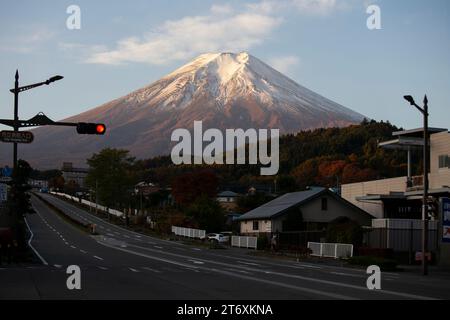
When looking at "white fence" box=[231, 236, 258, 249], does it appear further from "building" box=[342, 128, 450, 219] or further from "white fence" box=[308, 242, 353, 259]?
"white fence" box=[308, 242, 353, 259]

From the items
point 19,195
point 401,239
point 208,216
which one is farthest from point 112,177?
point 19,195

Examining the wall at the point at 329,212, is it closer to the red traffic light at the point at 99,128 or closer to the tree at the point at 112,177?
the red traffic light at the point at 99,128

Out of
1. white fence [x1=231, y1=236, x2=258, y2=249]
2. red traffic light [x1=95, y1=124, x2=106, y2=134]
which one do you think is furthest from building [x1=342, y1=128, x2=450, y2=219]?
red traffic light [x1=95, y1=124, x2=106, y2=134]

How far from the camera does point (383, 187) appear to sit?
70375 millimetres

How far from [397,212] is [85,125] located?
40444 millimetres

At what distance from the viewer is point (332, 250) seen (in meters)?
48.9

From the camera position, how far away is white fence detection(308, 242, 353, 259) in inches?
1852

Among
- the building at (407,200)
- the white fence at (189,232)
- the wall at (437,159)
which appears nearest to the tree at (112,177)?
the white fence at (189,232)

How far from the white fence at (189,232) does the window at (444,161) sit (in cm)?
2665

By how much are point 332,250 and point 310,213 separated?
18669mm

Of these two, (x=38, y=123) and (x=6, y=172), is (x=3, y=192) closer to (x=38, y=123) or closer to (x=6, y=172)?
(x=6, y=172)

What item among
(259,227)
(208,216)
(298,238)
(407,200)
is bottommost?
(298,238)

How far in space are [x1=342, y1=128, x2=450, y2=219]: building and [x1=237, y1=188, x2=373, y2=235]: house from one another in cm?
205
